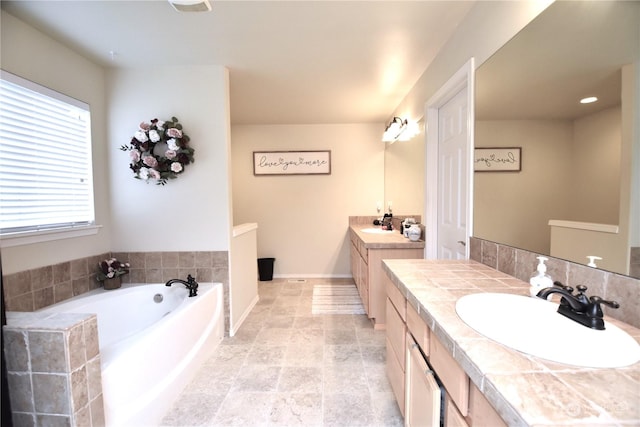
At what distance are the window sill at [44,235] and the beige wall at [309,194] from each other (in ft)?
6.79

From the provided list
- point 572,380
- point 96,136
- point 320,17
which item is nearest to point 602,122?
point 572,380

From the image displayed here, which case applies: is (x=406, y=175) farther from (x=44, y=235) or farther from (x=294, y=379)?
(x=44, y=235)

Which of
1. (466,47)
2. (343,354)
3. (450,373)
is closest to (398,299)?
(450,373)

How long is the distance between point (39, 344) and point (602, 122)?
2.25 m

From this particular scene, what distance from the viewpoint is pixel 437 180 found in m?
2.27

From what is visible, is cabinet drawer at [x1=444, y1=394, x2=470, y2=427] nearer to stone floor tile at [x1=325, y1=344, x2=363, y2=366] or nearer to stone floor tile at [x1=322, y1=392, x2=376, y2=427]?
stone floor tile at [x1=322, y1=392, x2=376, y2=427]

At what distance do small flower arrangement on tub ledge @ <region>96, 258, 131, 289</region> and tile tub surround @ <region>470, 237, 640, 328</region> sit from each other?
2.86 m

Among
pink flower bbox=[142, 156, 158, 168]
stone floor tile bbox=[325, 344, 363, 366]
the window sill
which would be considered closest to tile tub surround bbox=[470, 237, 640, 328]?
stone floor tile bbox=[325, 344, 363, 366]

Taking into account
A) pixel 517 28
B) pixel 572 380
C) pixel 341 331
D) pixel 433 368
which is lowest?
pixel 341 331

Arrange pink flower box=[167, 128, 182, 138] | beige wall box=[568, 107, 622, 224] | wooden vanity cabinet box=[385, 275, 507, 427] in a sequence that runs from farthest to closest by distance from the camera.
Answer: pink flower box=[167, 128, 182, 138] → beige wall box=[568, 107, 622, 224] → wooden vanity cabinet box=[385, 275, 507, 427]

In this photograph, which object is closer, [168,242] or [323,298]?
[168,242]

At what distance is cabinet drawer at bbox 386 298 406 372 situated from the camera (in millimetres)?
1318

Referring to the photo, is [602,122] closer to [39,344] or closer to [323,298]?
[39,344]

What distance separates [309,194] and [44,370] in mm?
3322
